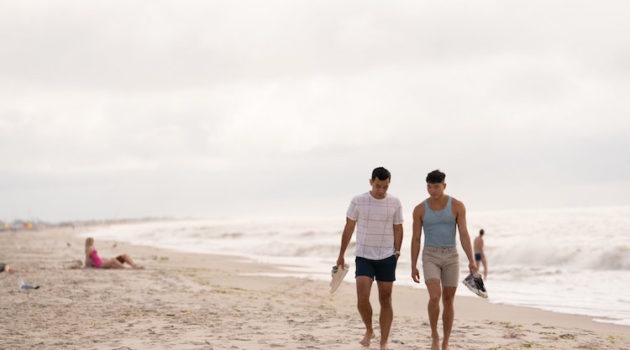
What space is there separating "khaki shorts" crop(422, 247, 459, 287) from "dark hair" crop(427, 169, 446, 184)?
0.72 meters

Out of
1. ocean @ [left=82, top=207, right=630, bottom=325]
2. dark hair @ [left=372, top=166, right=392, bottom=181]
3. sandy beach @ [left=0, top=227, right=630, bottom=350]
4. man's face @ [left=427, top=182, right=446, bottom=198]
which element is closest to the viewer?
man's face @ [left=427, top=182, right=446, bottom=198]

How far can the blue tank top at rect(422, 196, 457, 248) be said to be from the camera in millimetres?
7098

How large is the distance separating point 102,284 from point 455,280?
9.90 meters

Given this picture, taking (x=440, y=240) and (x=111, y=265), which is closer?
(x=440, y=240)

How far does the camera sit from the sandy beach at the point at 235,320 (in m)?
8.20

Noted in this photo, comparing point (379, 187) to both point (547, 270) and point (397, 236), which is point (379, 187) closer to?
point (397, 236)

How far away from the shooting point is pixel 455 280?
23.4ft

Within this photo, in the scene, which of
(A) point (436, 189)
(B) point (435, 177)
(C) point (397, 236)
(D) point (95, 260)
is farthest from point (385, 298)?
(D) point (95, 260)

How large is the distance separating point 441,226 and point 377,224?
2.34ft

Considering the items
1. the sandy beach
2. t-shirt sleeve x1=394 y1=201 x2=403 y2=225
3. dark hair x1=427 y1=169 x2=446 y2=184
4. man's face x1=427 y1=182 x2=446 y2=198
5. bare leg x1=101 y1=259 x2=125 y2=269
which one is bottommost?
the sandy beach

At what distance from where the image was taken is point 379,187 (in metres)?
7.33

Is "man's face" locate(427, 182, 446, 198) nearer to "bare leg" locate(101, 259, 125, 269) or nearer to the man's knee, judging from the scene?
the man's knee

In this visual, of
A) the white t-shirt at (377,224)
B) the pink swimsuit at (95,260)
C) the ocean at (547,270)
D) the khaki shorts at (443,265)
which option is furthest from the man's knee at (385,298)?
the pink swimsuit at (95,260)

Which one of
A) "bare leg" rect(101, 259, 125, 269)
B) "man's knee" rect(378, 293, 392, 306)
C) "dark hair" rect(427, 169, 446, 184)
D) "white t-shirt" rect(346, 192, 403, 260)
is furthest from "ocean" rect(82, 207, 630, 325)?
"dark hair" rect(427, 169, 446, 184)
